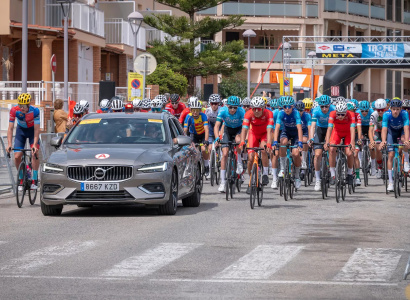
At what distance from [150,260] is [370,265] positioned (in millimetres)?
2232

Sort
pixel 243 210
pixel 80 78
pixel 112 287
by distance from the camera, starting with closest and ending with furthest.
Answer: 1. pixel 112 287
2. pixel 243 210
3. pixel 80 78

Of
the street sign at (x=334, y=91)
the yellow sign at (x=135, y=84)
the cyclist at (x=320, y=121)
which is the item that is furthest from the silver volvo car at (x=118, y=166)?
the street sign at (x=334, y=91)

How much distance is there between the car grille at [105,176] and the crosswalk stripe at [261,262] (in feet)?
12.8

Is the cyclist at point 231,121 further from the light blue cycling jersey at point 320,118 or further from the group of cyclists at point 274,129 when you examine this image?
the light blue cycling jersey at point 320,118

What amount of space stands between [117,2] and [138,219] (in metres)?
40.9

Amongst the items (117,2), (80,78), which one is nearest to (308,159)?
(80,78)

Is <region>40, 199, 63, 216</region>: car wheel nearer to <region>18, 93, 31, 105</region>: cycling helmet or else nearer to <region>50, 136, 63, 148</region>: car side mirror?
<region>50, 136, 63, 148</region>: car side mirror

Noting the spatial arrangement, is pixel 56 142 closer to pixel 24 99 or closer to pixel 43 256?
pixel 24 99

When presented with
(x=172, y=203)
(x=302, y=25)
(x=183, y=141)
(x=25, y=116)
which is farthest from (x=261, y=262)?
(x=302, y=25)

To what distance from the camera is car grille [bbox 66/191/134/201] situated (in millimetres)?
16141

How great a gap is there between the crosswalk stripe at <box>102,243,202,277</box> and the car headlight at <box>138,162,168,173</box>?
3.43m

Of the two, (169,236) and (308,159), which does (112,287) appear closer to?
(169,236)

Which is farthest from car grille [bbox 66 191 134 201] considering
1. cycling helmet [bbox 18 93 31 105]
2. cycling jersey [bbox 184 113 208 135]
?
cycling jersey [bbox 184 113 208 135]

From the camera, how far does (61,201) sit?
16219 mm
